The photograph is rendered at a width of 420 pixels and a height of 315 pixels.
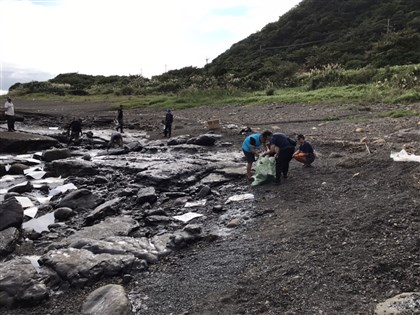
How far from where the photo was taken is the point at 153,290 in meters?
5.71

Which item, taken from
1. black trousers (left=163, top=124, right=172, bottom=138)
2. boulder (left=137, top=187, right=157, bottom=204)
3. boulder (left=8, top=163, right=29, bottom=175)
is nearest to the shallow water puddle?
boulder (left=137, top=187, right=157, bottom=204)

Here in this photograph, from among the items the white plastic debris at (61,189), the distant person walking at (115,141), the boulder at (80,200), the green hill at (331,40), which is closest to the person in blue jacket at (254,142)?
the boulder at (80,200)

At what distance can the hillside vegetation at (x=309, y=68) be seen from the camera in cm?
→ 2527

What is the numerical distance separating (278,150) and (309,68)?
3089 centimetres

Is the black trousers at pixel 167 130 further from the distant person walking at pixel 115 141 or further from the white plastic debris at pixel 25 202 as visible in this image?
the white plastic debris at pixel 25 202

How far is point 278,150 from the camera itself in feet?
29.9

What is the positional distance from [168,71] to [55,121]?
36086mm

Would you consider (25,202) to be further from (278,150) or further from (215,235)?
(278,150)

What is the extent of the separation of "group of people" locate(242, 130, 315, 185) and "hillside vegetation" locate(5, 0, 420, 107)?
10.4 metres

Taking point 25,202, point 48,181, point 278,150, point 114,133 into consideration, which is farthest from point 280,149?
point 114,133

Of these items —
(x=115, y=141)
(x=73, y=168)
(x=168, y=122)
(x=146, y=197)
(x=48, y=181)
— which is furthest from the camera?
(x=168, y=122)

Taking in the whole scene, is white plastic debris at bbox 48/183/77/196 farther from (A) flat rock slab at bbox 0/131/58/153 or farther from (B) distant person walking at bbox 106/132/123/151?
(A) flat rock slab at bbox 0/131/58/153

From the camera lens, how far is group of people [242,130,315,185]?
30.0ft

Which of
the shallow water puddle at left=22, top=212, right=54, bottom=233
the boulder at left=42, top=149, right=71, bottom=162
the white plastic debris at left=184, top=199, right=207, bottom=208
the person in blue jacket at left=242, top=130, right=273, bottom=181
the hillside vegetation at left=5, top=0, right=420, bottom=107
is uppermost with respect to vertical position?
the hillside vegetation at left=5, top=0, right=420, bottom=107
